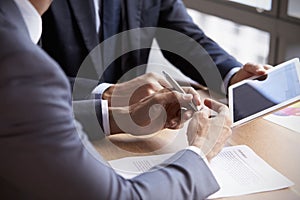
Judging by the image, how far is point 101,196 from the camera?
0.76 meters

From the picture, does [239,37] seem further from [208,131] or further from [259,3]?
[208,131]

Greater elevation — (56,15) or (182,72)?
(56,15)

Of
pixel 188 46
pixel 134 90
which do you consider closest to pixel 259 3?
pixel 188 46

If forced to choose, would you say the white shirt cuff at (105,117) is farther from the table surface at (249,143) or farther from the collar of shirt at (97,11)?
the collar of shirt at (97,11)

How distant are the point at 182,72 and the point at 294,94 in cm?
47

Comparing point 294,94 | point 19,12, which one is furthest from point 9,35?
point 294,94

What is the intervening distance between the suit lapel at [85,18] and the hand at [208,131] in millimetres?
691

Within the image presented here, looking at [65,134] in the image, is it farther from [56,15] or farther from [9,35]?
[56,15]

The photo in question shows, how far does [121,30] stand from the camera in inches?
70.3

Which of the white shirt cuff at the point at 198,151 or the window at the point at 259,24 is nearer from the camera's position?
the white shirt cuff at the point at 198,151

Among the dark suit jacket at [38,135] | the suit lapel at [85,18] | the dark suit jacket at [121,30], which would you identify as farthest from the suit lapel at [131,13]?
the dark suit jacket at [38,135]

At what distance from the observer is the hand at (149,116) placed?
1.23 m

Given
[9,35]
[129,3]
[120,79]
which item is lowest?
[120,79]

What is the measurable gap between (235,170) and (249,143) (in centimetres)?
15
